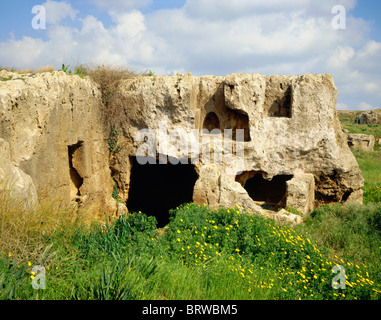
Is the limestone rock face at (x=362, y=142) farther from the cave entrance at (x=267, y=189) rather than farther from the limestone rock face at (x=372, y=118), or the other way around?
the limestone rock face at (x=372, y=118)

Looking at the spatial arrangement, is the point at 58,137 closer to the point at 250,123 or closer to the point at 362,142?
the point at 250,123

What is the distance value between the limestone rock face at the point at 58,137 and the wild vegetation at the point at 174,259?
3.11ft

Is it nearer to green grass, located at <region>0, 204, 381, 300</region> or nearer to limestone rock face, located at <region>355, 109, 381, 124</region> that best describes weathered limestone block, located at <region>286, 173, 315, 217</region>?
green grass, located at <region>0, 204, 381, 300</region>

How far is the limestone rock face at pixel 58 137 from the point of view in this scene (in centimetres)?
630

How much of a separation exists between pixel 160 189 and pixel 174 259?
877 centimetres

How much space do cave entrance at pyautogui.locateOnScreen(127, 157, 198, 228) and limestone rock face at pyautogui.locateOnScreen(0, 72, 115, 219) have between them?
3319 mm

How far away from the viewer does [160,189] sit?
13.9 meters

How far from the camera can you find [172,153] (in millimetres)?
9609

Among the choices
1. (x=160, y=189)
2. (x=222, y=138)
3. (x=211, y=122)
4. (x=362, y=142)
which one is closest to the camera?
(x=222, y=138)

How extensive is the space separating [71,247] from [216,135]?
5668 mm

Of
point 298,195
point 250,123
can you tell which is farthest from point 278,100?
point 298,195
